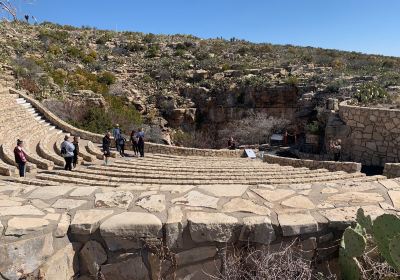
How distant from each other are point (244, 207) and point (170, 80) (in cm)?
2893

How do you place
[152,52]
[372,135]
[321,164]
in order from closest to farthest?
[321,164], [372,135], [152,52]

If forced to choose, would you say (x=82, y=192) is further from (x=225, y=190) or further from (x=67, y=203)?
(x=225, y=190)

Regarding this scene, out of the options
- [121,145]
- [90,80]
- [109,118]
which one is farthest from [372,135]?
[90,80]

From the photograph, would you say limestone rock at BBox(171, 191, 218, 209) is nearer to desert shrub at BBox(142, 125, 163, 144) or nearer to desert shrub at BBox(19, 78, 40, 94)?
desert shrub at BBox(142, 125, 163, 144)

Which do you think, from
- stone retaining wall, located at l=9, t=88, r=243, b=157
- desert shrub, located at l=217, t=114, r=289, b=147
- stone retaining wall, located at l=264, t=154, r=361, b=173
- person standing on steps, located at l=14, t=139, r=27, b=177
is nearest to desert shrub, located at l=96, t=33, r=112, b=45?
desert shrub, located at l=217, t=114, r=289, b=147

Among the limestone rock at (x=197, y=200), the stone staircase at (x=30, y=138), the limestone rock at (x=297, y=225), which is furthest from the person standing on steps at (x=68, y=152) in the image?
the limestone rock at (x=297, y=225)

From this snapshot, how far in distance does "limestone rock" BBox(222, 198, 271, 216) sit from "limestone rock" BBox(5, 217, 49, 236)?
1.50m

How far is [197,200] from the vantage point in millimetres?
3396

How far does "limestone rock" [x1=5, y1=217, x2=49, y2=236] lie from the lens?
2633mm

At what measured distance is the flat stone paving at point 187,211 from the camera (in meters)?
2.78

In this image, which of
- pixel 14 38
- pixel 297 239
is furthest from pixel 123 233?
pixel 14 38

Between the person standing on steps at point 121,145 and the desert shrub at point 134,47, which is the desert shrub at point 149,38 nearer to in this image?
the desert shrub at point 134,47

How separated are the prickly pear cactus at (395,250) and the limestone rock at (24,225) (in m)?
2.53

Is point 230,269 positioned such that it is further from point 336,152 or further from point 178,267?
point 336,152
